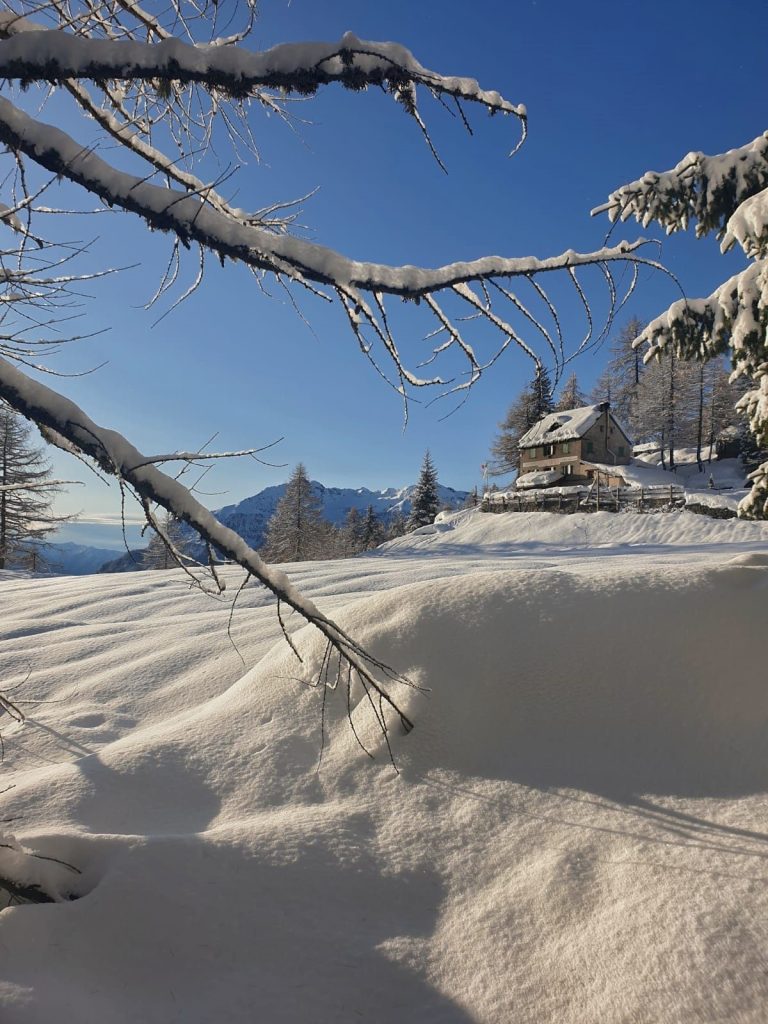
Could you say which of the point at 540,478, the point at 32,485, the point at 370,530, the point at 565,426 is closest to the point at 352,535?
the point at 370,530

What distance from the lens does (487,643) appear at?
2975 millimetres

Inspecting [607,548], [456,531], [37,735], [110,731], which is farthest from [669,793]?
[456,531]

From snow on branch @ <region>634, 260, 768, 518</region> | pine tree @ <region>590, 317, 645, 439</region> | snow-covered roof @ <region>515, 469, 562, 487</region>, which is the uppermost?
pine tree @ <region>590, 317, 645, 439</region>

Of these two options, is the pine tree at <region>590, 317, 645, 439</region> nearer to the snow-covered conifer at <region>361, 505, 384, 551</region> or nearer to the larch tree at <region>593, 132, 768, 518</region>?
the snow-covered conifer at <region>361, 505, 384, 551</region>

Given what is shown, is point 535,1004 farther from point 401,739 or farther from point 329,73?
point 329,73

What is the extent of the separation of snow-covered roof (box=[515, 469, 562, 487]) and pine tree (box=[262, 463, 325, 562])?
633 inches

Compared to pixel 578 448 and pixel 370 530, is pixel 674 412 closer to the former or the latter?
pixel 578 448

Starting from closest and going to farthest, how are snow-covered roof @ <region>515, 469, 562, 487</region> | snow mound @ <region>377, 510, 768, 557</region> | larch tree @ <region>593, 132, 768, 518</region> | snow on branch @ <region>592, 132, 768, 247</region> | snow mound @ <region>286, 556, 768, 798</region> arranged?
snow mound @ <region>286, 556, 768, 798</region>, larch tree @ <region>593, 132, 768, 518</region>, snow on branch @ <region>592, 132, 768, 247</region>, snow mound @ <region>377, 510, 768, 557</region>, snow-covered roof @ <region>515, 469, 562, 487</region>

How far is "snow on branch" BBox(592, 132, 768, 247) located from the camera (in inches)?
239

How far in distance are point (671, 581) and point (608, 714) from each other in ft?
3.66

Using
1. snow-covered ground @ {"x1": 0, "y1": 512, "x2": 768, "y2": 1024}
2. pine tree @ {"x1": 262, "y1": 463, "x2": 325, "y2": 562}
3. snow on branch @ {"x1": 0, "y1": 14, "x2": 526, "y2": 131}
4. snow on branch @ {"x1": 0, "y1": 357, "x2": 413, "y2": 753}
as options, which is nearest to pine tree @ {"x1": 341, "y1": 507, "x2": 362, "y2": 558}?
pine tree @ {"x1": 262, "y1": 463, "x2": 325, "y2": 562}

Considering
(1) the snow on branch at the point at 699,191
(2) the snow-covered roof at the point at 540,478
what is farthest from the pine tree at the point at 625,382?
(1) the snow on branch at the point at 699,191

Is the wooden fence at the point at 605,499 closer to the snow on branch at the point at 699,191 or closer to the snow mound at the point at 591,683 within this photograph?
the snow on branch at the point at 699,191

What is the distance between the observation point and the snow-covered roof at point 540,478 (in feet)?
119
